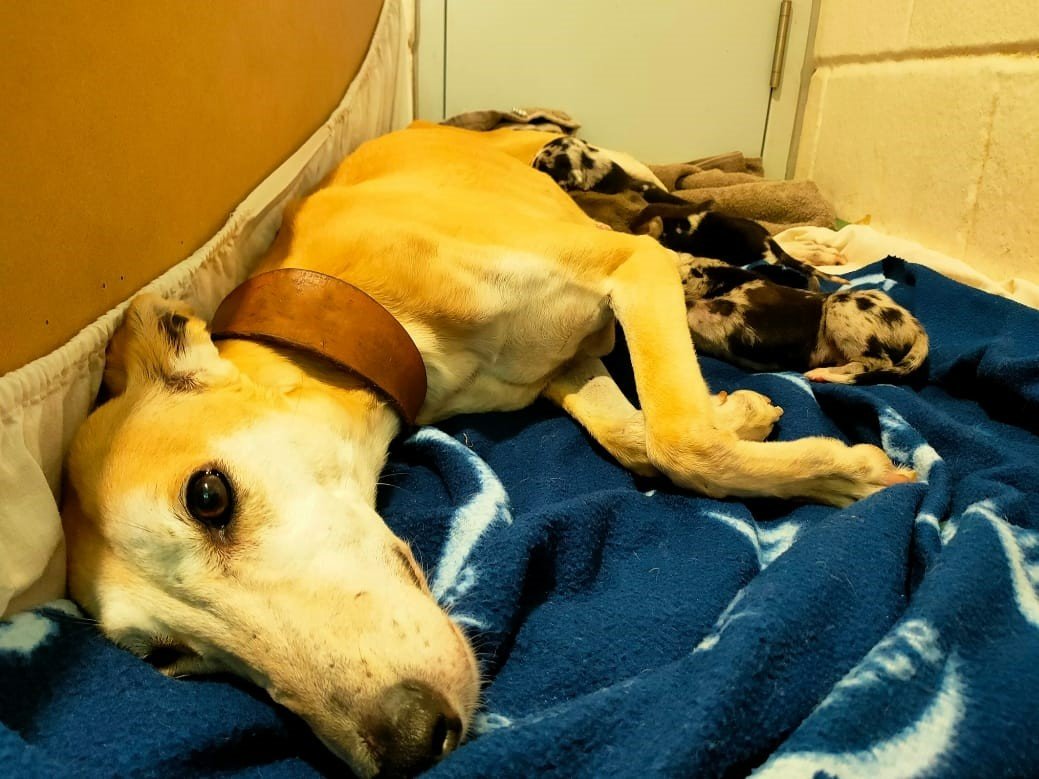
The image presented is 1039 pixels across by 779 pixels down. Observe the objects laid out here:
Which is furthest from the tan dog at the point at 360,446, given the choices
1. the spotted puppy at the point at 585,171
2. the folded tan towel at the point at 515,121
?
the folded tan towel at the point at 515,121

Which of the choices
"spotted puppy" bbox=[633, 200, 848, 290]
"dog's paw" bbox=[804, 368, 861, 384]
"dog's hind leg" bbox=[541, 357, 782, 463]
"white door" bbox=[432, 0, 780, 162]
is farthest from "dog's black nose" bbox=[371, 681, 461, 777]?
"white door" bbox=[432, 0, 780, 162]

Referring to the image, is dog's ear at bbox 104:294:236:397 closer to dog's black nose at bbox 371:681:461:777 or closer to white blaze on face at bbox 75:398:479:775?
white blaze on face at bbox 75:398:479:775

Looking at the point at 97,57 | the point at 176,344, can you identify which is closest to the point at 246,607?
the point at 176,344

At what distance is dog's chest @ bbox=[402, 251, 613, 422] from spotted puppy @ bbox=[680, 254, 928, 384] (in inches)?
17.0

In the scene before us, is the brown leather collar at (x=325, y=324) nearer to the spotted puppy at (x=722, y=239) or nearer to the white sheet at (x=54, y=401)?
the white sheet at (x=54, y=401)

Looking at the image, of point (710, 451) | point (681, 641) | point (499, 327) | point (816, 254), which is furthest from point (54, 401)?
point (816, 254)

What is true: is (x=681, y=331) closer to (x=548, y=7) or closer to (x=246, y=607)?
(x=246, y=607)

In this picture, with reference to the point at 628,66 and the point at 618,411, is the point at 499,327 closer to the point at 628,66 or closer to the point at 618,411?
the point at 618,411

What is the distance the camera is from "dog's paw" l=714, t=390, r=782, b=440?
1.57 metres

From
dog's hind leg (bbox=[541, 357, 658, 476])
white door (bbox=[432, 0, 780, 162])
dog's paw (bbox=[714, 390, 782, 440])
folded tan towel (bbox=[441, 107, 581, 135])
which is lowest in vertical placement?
dog's hind leg (bbox=[541, 357, 658, 476])

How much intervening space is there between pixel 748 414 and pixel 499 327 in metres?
0.56

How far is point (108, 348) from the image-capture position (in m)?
1.30

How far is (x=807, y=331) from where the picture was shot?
80.2 inches

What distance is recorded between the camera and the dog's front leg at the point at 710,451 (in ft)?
4.60
